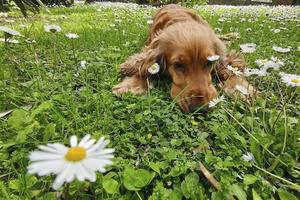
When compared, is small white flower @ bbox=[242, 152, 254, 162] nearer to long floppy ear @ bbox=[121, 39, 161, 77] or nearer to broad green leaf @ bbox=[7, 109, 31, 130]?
broad green leaf @ bbox=[7, 109, 31, 130]

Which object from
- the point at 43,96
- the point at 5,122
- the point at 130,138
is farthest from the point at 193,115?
the point at 5,122

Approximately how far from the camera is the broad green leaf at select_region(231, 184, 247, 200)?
156 cm

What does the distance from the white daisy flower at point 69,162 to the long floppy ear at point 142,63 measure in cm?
271

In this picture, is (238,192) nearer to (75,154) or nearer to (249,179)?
(249,179)

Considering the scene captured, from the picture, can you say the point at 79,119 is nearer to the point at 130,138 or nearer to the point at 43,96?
the point at 130,138

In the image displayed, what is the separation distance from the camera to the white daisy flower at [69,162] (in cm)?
63

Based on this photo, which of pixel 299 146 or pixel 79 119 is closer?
pixel 299 146

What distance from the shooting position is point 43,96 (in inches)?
97.7

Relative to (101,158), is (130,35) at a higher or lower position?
lower

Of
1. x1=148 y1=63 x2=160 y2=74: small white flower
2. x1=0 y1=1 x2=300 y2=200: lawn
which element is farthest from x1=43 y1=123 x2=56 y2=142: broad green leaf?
x1=148 y1=63 x2=160 y2=74: small white flower

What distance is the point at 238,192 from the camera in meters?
1.58

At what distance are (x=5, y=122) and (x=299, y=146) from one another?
5.53 feet

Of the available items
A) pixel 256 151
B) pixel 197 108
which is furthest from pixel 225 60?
pixel 256 151

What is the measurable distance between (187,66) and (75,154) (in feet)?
7.73
